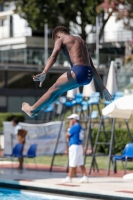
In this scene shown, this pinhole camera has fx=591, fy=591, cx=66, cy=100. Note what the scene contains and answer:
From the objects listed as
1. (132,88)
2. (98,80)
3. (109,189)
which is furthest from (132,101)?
(132,88)

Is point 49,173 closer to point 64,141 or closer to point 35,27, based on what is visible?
point 64,141

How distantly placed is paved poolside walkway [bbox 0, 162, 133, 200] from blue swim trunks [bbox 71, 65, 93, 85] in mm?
4408

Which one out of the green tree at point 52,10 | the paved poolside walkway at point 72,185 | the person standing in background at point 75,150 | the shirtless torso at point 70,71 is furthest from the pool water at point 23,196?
the green tree at point 52,10

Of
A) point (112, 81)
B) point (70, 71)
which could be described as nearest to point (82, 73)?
point (70, 71)

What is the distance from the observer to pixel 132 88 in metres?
38.8

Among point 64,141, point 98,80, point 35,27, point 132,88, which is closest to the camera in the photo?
point 98,80

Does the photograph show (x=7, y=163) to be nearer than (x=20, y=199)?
No

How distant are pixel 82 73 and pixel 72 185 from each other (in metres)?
6.60

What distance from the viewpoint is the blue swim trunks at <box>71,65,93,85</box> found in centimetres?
884

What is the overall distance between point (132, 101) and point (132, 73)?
82.8 ft

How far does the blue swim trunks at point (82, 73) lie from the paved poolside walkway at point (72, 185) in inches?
174

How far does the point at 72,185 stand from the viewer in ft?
49.0

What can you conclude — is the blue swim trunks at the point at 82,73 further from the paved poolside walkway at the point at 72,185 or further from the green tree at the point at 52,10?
the green tree at the point at 52,10

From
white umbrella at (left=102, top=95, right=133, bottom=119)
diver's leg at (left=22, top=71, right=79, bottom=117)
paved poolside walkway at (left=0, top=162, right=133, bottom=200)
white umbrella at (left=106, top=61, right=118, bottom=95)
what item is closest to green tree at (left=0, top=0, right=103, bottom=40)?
white umbrella at (left=106, top=61, right=118, bottom=95)
